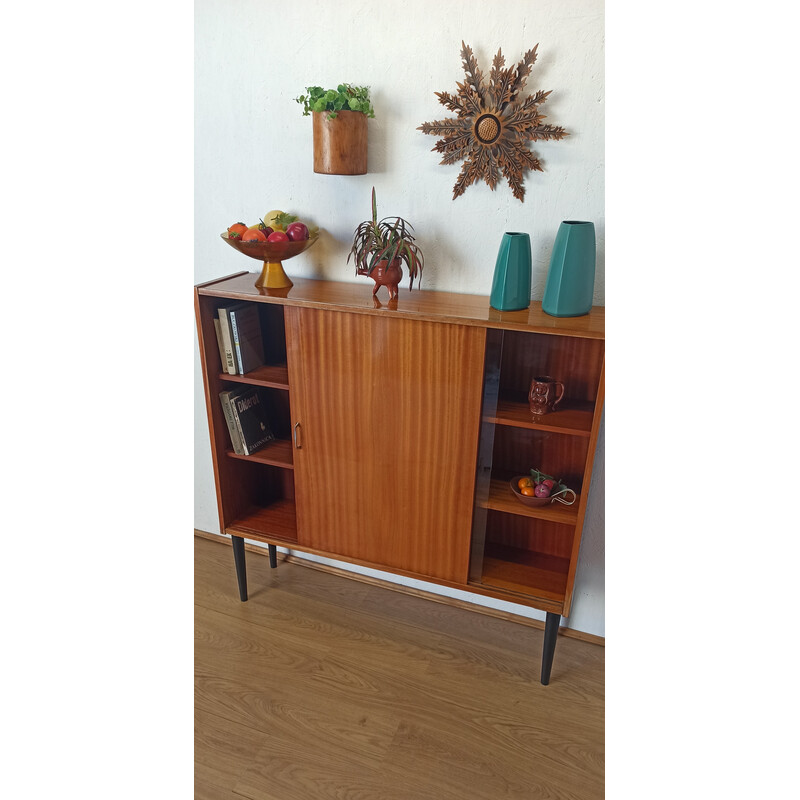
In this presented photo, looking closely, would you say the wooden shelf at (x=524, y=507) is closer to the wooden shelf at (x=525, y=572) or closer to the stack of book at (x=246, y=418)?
the wooden shelf at (x=525, y=572)

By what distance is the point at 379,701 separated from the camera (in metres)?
1.99

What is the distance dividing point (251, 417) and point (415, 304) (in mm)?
783

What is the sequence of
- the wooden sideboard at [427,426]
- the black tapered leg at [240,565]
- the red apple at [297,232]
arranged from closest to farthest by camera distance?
1. the wooden sideboard at [427,426]
2. the red apple at [297,232]
3. the black tapered leg at [240,565]

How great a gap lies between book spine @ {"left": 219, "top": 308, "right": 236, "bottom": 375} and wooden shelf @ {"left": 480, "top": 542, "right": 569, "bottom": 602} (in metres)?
1.07

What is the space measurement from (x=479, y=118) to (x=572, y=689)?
1.80 m

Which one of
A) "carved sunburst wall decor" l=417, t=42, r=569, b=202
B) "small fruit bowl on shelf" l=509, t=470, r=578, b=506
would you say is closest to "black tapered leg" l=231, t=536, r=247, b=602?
"small fruit bowl on shelf" l=509, t=470, r=578, b=506

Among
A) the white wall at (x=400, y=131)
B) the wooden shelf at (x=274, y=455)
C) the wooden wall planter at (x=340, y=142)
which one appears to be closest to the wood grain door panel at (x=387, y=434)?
the wooden shelf at (x=274, y=455)

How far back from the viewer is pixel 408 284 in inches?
83.0

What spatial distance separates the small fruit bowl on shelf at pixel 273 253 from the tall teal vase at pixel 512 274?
2.12 ft

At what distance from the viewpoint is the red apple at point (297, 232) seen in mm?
2029

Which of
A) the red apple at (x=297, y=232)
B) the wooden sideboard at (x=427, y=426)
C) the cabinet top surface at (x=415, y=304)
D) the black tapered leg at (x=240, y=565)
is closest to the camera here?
the cabinet top surface at (x=415, y=304)

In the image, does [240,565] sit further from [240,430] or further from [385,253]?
[385,253]

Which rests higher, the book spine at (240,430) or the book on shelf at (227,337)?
the book on shelf at (227,337)
